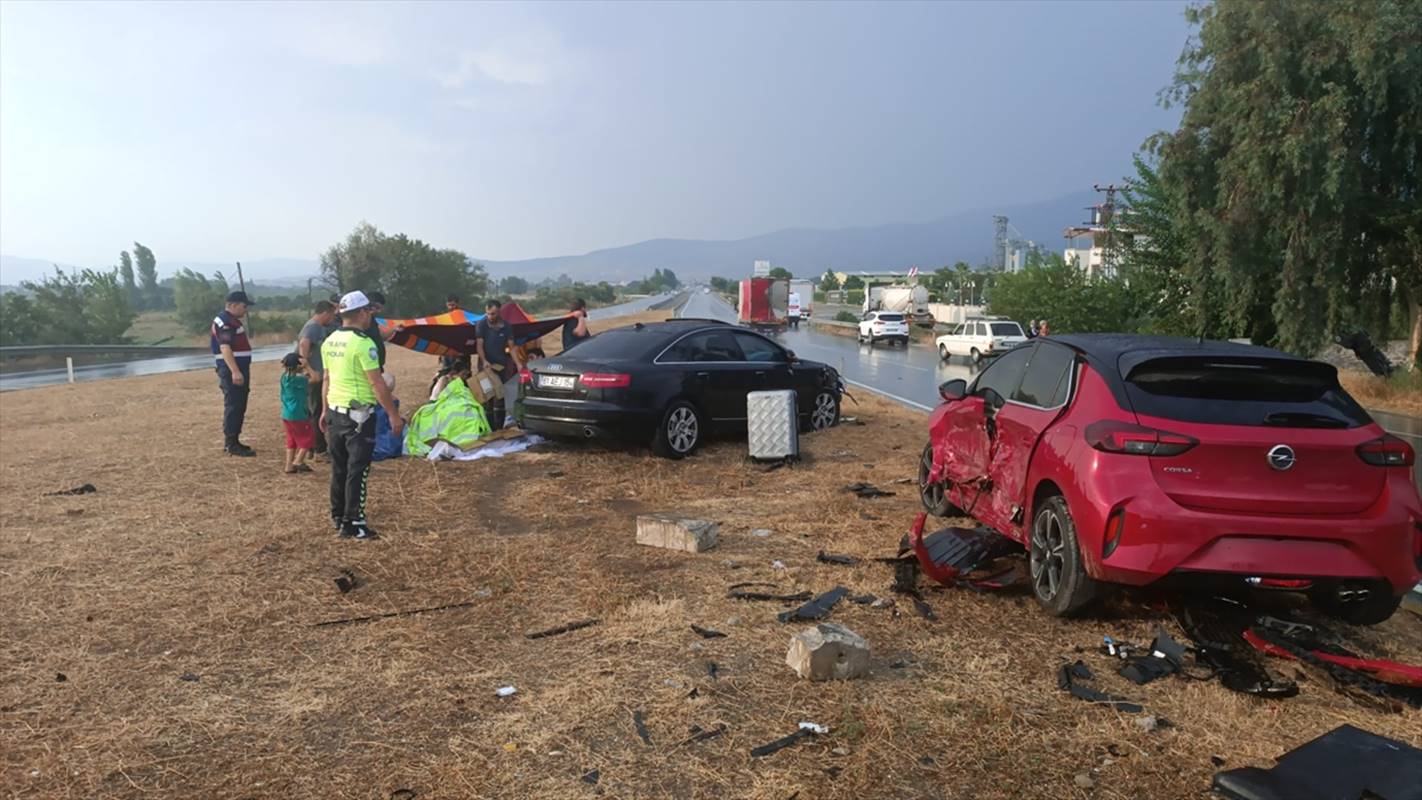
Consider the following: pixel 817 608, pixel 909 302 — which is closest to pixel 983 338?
pixel 817 608

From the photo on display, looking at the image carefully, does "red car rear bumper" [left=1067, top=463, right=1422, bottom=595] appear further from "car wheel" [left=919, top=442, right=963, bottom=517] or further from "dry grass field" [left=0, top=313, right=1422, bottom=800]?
"car wheel" [left=919, top=442, right=963, bottom=517]

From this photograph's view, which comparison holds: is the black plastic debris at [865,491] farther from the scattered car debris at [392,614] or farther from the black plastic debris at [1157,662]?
the scattered car debris at [392,614]

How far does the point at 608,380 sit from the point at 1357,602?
6.56 metres

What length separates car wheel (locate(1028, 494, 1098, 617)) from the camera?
15.3 ft

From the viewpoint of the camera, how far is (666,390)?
9648mm

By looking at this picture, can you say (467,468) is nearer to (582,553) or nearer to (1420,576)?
(582,553)

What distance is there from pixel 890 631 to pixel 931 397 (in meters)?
14.2

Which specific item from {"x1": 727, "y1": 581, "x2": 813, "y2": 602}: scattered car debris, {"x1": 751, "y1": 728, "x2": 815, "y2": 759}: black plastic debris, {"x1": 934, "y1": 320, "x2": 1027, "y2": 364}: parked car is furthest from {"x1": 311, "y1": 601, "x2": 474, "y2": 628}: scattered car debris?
{"x1": 934, "y1": 320, "x2": 1027, "y2": 364}: parked car

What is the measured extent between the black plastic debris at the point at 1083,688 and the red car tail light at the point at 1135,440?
3.46ft

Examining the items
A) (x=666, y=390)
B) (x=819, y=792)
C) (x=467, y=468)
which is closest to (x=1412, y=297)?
(x=666, y=390)

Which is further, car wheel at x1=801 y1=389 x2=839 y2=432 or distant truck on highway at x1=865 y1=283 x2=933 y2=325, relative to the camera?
distant truck on highway at x1=865 y1=283 x2=933 y2=325

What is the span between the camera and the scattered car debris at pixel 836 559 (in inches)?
235

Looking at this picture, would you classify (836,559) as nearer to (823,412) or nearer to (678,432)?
(678,432)

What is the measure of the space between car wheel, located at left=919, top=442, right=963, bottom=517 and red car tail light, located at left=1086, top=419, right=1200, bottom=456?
2.39 meters
